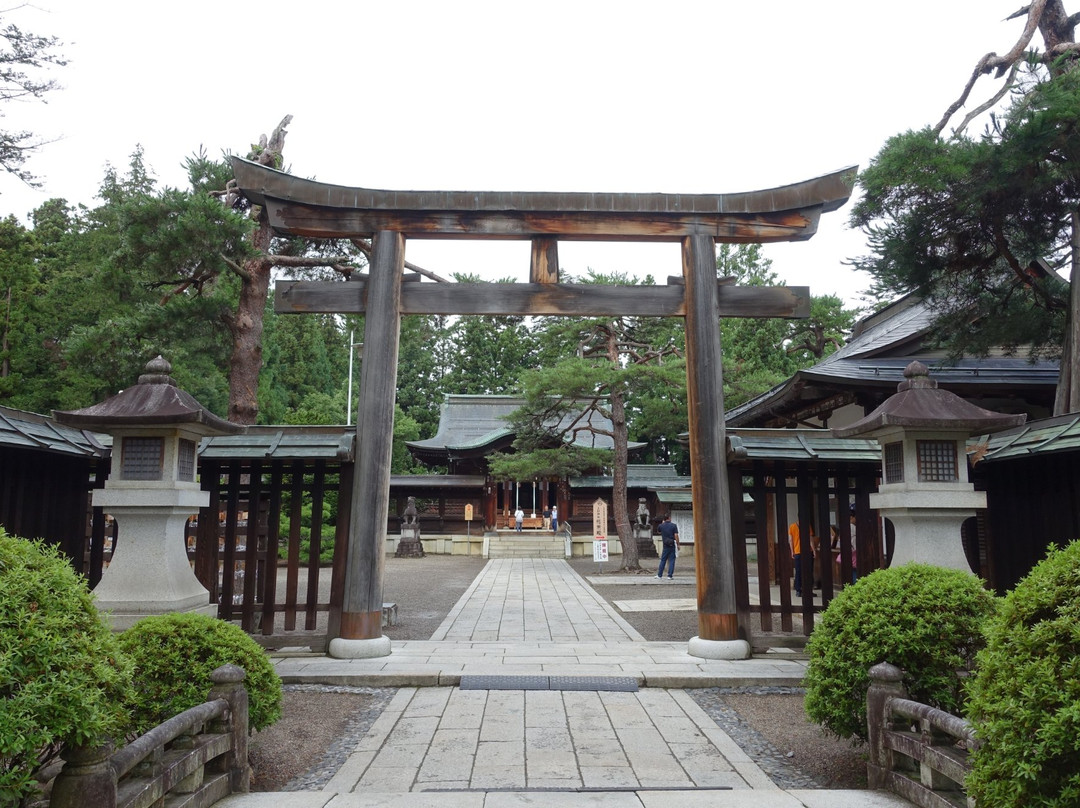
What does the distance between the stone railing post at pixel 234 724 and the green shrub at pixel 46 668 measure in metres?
1.19

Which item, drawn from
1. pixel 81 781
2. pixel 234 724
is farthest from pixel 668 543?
pixel 81 781

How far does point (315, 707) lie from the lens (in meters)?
6.80

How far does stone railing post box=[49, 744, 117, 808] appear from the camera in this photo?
312 centimetres

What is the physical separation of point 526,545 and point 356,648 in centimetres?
2327

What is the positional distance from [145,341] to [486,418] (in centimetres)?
2350

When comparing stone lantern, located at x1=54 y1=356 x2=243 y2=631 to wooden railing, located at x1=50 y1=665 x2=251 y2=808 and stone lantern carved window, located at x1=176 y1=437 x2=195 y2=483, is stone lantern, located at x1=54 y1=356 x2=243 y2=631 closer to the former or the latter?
stone lantern carved window, located at x1=176 y1=437 x2=195 y2=483

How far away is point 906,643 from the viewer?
4.91 metres

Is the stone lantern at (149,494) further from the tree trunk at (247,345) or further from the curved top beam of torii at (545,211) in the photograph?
the tree trunk at (247,345)

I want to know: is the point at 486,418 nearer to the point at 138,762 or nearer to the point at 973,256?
the point at 973,256

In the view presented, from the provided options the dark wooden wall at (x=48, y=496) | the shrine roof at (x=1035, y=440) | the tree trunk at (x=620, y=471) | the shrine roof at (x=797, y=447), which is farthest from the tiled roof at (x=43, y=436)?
the tree trunk at (x=620, y=471)

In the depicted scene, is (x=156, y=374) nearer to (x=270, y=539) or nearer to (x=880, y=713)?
(x=270, y=539)

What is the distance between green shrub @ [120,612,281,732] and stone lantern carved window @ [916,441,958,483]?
5.88 m

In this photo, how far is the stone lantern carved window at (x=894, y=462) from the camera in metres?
7.37

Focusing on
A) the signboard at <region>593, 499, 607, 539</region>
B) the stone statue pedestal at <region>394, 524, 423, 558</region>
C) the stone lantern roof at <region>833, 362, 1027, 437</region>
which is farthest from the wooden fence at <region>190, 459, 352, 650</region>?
the stone statue pedestal at <region>394, 524, 423, 558</region>
